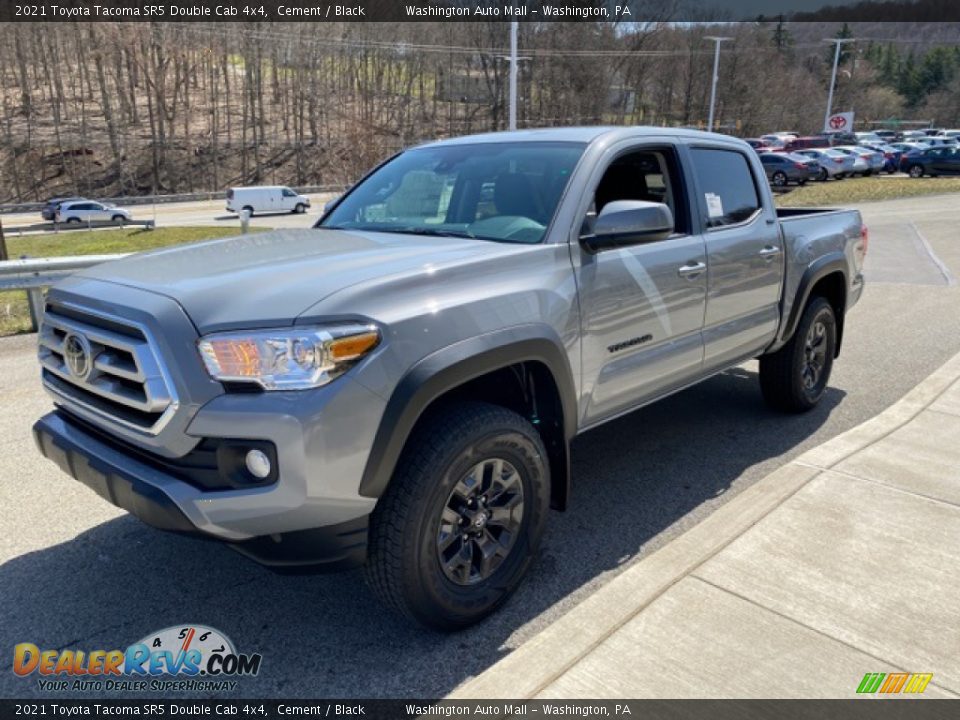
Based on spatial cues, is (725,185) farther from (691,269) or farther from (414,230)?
(414,230)

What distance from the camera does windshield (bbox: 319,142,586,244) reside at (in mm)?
3426

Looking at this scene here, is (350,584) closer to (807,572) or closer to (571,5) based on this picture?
(807,572)

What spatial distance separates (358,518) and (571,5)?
168ft

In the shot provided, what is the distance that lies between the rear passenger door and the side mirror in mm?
816

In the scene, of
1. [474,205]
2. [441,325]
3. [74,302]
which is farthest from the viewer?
[474,205]

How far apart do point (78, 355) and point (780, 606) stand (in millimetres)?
2952

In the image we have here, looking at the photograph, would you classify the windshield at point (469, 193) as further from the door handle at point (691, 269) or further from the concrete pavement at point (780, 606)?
the concrete pavement at point (780, 606)

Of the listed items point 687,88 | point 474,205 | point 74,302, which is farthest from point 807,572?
point 687,88

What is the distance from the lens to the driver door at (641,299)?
3.34m

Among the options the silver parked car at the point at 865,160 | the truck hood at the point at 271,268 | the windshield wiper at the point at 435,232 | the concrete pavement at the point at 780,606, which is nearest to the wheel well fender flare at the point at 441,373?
the truck hood at the point at 271,268

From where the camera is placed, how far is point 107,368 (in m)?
2.64

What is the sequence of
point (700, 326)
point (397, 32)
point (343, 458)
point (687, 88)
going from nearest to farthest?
point (343, 458), point (700, 326), point (397, 32), point (687, 88)

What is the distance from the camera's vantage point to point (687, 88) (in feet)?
261

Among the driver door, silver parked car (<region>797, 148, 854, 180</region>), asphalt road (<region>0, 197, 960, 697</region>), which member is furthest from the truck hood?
silver parked car (<region>797, 148, 854, 180</region>)
